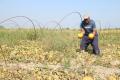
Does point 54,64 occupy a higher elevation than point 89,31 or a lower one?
lower

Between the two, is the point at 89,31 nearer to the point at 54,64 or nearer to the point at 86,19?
the point at 86,19

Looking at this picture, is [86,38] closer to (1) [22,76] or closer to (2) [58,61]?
(2) [58,61]

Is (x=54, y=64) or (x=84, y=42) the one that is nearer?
(x=54, y=64)

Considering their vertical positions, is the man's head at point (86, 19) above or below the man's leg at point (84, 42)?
above

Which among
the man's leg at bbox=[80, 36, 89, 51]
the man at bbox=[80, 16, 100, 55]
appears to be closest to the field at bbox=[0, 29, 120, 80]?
the man at bbox=[80, 16, 100, 55]

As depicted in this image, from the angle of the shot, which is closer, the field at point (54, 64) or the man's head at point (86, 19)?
the field at point (54, 64)

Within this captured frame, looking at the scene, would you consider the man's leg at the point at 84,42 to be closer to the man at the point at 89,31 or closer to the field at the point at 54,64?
the man at the point at 89,31

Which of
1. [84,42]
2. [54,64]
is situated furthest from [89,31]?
[54,64]

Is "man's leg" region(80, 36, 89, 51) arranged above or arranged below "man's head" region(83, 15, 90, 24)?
below

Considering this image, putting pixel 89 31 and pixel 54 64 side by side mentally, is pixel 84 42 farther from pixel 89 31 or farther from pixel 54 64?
pixel 54 64

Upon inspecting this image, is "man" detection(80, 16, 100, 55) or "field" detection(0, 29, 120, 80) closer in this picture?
"field" detection(0, 29, 120, 80)

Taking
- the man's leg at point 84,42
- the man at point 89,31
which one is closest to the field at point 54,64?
the man at point 89,31

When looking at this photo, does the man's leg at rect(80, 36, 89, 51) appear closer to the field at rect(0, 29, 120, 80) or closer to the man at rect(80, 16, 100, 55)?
the man at rect(80, 16, 100, 55)

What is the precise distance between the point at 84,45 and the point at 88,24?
0.75m
